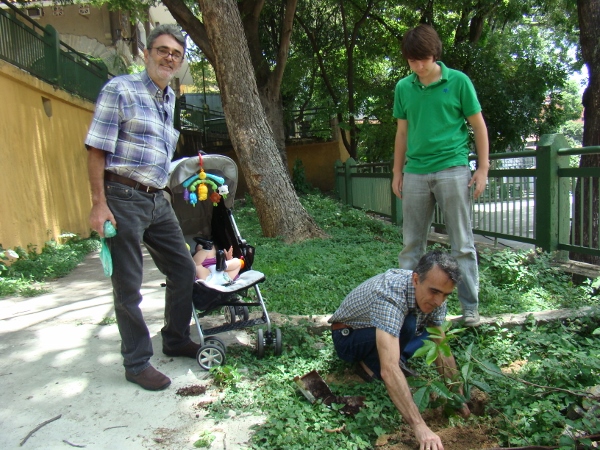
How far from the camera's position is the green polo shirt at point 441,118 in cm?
359

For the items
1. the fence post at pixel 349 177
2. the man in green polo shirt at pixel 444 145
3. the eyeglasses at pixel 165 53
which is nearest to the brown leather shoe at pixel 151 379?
the eyeglasses at pixel 165 53

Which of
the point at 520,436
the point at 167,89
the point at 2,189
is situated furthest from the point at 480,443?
the point at 2,189

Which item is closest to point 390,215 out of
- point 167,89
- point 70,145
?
point 70,145

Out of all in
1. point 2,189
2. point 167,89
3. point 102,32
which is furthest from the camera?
point 102,32

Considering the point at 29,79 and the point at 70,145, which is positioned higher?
the point at 29,79

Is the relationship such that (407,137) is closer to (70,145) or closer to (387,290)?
(387,290)

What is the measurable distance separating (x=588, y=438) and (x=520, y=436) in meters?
0.43

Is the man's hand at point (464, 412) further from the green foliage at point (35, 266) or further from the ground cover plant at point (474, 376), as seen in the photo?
the green foliage at point (35, 266)

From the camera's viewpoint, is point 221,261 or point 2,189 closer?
point 221,261

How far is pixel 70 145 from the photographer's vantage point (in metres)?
10.3

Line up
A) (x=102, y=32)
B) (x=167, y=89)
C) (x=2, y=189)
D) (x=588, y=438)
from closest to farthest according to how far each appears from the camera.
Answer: (x=588, y=438)
(x=167, y=89)
(x=2, y=189)
(x=102, y=32)

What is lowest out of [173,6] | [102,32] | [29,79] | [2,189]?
[2,189]

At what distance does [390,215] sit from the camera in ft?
32.8

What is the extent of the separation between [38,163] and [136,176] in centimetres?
631
